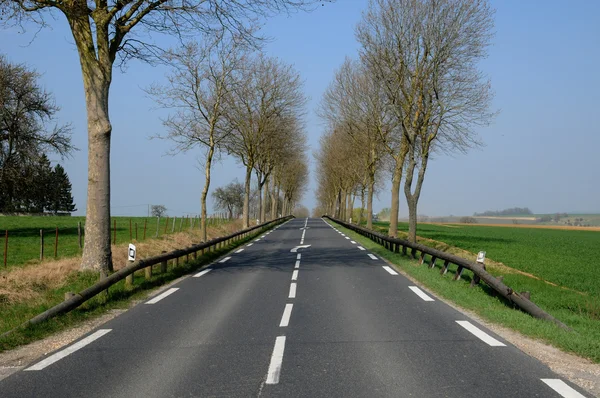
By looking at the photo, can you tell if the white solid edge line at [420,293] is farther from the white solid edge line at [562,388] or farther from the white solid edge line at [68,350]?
the white solid edge line at [68,350]

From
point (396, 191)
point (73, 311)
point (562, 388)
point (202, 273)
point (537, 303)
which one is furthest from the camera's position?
point (396, 191)

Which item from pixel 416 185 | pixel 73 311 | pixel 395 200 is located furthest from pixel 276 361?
pixel 395 200

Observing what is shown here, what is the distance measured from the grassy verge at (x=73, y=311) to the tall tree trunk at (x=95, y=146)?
0.68 metres

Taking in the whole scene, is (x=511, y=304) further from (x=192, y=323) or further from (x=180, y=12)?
(x=180, y=12)

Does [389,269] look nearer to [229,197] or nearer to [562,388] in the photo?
[562,388]

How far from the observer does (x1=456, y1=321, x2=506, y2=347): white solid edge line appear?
6.78 meters

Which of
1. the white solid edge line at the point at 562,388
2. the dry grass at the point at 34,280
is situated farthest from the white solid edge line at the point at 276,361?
the dry grass at the point at 34,280

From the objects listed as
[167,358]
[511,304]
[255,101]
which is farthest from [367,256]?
[255,101]

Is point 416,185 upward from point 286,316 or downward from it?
upward

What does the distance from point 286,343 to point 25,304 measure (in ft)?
18.0

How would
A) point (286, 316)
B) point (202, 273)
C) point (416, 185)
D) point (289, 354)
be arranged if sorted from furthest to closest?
point (416, 185) → point (202, 273) → point (286, 316) → point (289, 354)

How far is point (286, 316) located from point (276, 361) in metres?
2.56

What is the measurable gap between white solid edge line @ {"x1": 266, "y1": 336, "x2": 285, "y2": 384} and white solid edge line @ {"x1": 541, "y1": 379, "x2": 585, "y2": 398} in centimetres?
267

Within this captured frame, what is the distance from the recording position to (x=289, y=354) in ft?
20.1
